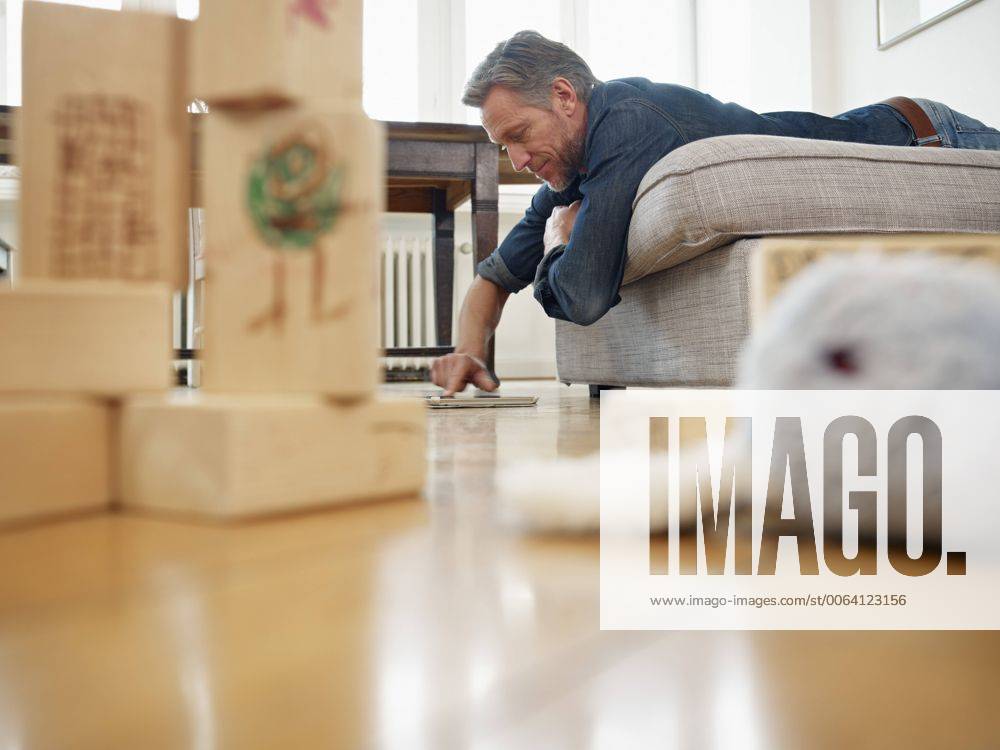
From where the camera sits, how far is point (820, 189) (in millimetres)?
1253

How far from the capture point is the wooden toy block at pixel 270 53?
0.45 m

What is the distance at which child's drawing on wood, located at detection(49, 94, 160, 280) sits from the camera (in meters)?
0.51

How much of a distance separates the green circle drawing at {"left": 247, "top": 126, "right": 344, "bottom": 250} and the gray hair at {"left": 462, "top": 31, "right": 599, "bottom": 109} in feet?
4.91

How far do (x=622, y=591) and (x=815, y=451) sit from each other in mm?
138

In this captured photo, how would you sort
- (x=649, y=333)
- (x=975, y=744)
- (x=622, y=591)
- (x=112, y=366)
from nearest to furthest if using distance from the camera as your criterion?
(x=975, y=744), (x=622, y=591), (x=112, y=366), (x=649, y=333)

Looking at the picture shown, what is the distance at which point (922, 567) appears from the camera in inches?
13.6

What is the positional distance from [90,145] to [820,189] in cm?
101

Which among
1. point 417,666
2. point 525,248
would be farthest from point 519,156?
point 417,666

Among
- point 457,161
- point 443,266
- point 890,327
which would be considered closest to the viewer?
point 890,327

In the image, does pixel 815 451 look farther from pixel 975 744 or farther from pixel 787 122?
pixel 787 122

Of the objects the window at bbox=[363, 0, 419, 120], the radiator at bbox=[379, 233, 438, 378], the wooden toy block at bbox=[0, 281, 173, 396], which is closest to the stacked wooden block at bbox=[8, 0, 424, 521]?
the wooden toy block at bbox=[0, 281, 173, 396]

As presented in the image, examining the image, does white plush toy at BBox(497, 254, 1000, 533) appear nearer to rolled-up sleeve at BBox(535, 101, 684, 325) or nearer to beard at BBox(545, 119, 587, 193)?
rolled-up sleeve at BBox(535, 101, 684, 325)

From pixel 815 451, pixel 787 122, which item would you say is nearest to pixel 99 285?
pixel 815 451

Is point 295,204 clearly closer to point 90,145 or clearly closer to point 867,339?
point 90,145
